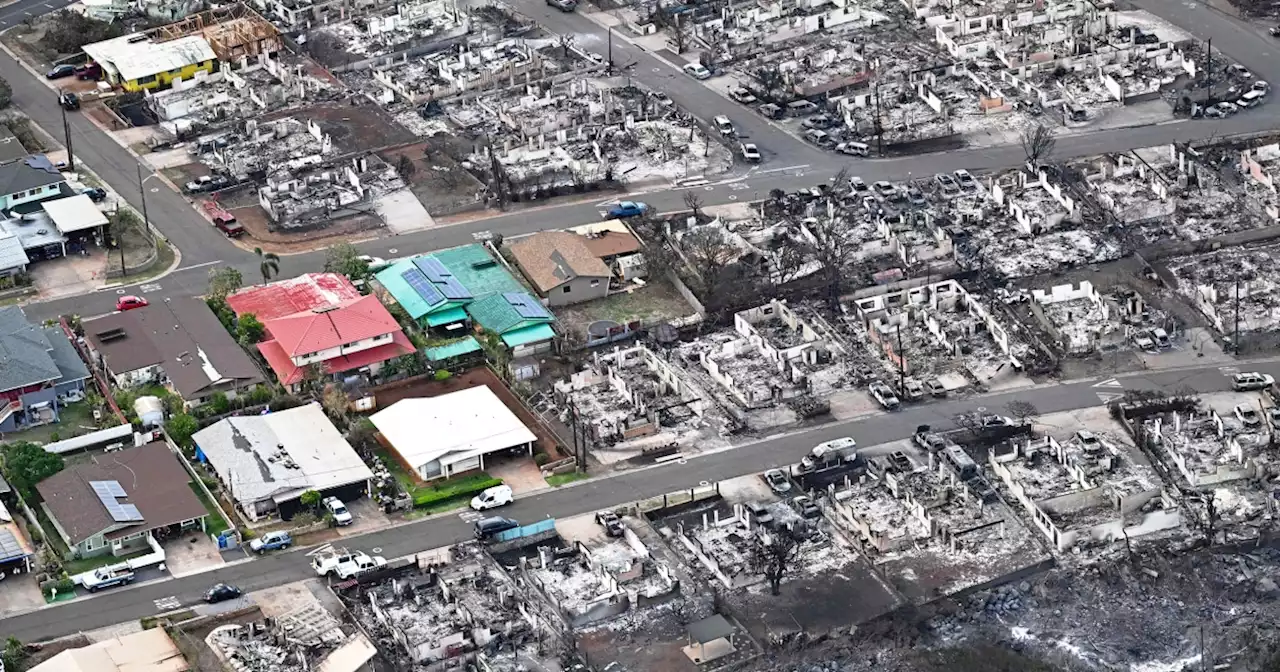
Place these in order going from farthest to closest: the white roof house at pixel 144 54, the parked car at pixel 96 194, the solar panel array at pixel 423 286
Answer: the white roof house at pixel 144 54, the parked car at pixel 96 194, the solar panel array at pixel 423 286

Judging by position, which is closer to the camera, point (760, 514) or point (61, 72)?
point (760, 514)

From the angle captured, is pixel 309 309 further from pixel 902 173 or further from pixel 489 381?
pixel 902 173

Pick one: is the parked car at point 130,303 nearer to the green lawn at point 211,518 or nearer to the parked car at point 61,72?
the green lawn at point 211,518

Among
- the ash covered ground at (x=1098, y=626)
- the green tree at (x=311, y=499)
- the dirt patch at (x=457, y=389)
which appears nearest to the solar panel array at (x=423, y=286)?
the dirt patch at (x=457, y=389)

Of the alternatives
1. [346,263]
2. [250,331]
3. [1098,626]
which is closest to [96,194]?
[346,263]

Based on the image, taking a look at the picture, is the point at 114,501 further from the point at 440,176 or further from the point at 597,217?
the point at 440,176

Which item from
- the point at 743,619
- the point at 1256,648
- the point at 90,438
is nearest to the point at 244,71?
the point at 90,438
